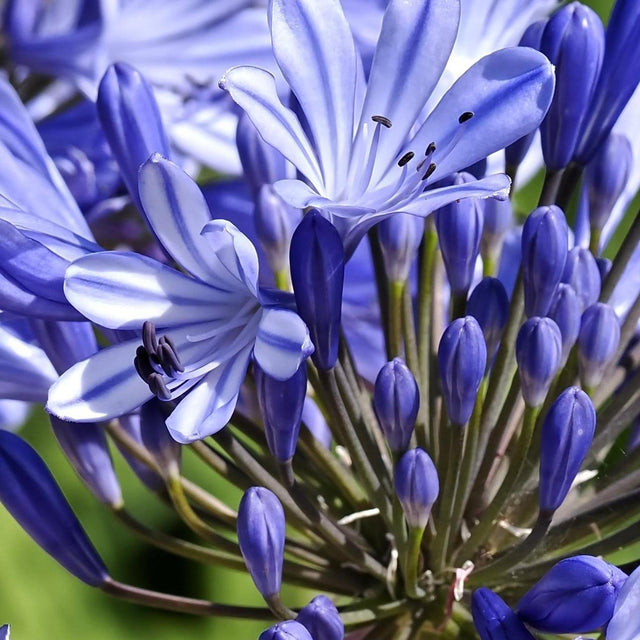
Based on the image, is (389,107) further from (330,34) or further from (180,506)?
(180,506)

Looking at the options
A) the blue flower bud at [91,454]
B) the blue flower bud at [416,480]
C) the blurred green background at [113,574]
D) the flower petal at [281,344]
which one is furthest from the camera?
the blurred green background at [113,574]

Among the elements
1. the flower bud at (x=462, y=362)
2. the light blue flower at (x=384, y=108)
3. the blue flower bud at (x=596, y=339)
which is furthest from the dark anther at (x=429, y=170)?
the blue flower bud at (x=596, y=339)

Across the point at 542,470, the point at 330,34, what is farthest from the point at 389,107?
the point at 542,470

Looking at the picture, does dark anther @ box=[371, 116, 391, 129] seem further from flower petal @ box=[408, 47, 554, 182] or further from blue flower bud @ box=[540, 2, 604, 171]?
blue flower bud @ box=[540, 2, 604, 171]

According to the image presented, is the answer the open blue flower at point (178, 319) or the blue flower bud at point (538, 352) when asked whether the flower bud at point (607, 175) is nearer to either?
the blue flower bud at point (538, 352)

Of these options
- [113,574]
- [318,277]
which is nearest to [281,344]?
[318,277]

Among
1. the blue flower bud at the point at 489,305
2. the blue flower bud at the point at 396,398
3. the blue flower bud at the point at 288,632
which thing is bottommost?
the blue flower bud at the point at 288,632

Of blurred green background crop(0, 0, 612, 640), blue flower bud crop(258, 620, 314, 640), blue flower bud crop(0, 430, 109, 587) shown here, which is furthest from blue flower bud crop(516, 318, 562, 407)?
blurred green background crop(0, 0, 612, 640)
